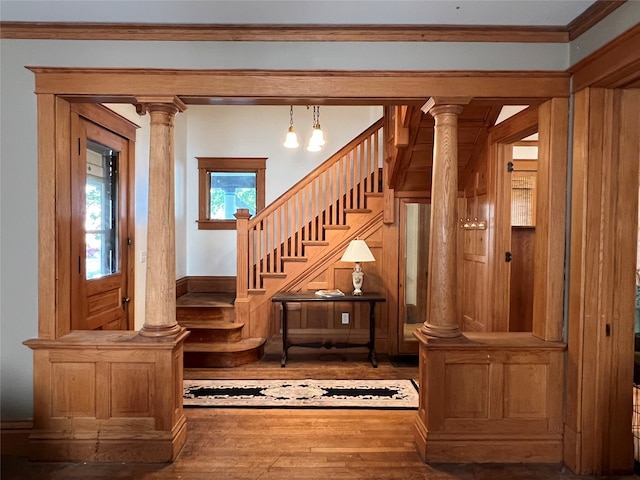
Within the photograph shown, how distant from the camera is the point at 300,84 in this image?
2.65 metres

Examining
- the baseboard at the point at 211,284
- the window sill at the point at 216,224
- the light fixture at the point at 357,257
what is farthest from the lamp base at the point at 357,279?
the window sill at the point at 216,224

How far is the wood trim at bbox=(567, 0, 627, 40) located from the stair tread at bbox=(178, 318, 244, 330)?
4.11m

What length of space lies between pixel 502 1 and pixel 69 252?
10.4 feet

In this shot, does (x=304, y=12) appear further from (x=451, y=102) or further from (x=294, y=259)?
(x=294, y=259)

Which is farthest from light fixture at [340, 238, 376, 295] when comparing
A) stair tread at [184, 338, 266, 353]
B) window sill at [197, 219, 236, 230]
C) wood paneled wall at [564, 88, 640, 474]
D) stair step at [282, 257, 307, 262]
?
window sill at [197, 219, 236, 230]

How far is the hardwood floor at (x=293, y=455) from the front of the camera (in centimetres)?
250

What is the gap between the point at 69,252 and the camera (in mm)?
2750

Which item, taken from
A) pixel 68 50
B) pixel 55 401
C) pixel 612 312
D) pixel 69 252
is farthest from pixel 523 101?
pixel 55 401

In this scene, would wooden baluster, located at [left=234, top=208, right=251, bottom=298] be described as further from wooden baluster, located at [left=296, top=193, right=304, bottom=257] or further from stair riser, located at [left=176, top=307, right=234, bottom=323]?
wooden baluster, located at [left=296, top=193, right=304, bottom=257]

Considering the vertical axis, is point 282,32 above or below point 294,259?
above

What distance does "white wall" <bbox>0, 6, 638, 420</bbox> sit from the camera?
2.61 meters

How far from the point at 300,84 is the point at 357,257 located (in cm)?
221

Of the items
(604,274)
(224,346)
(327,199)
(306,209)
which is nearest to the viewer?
(604,274)

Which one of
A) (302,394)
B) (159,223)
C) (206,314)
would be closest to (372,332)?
(302,394)
